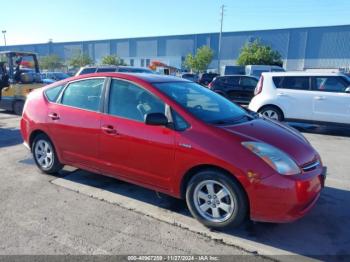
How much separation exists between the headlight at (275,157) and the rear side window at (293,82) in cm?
632

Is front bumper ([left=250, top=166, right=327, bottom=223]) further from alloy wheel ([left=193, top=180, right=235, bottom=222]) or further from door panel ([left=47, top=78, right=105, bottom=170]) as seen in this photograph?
door panel ([left=47, top=78, right=105, bottom=170])

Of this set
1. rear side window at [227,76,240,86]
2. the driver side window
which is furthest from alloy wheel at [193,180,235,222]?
rear side window at [227,76,240,86]

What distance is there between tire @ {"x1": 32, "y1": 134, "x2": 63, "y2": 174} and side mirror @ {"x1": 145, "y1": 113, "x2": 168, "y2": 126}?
2.06 metres

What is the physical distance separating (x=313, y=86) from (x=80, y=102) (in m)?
6.68

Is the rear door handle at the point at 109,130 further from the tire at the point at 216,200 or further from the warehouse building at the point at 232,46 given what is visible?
the warehouse building at the point at 232,46

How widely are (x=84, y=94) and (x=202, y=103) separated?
164cm

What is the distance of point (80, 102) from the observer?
14.3 feet

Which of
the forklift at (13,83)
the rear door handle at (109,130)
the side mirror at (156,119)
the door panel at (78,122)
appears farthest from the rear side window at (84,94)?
the forklift at (13,83)

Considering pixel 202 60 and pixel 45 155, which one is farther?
pixel 202 60

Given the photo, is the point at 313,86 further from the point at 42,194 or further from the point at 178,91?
the point at 42,194

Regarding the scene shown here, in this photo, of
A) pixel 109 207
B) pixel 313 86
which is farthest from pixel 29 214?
pixel 313 86

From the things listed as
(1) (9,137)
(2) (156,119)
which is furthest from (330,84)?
(1) (9,137)

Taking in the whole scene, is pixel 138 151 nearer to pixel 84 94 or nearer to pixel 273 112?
pixel 84 94

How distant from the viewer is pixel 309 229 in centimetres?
343
